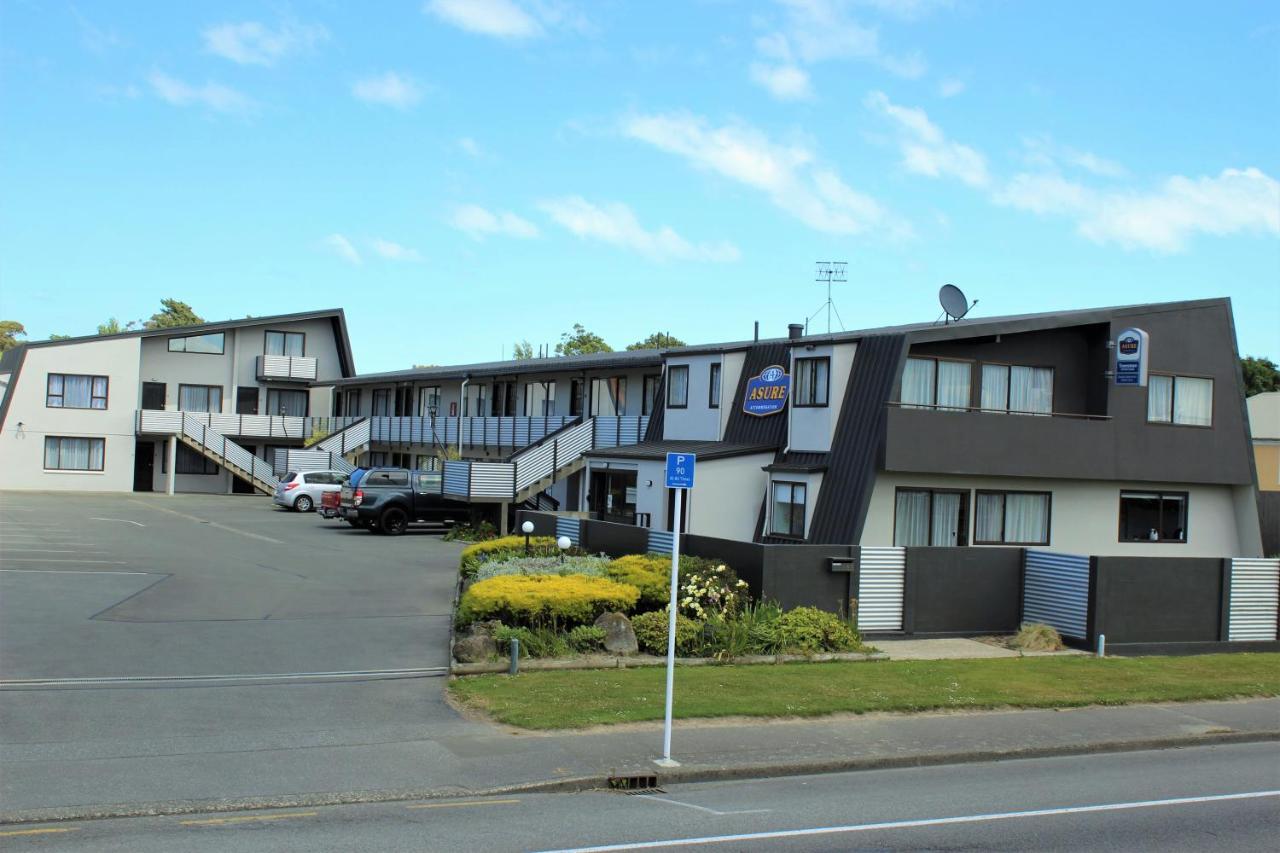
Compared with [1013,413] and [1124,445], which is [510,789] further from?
[1124,445]

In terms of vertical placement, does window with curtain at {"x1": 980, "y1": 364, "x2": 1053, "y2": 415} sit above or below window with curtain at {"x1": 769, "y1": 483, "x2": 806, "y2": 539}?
above

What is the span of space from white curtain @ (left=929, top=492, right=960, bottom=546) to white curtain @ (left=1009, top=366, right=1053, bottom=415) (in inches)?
102

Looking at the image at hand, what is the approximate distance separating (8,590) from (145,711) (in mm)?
10272

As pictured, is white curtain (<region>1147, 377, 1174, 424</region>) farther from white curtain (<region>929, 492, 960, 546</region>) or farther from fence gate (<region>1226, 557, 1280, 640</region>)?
fence gate (<region>1226, 557, 1280, 640</region>)

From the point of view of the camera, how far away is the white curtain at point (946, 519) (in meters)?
25.2

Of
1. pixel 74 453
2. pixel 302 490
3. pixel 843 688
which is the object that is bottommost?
→ pixel 843 688

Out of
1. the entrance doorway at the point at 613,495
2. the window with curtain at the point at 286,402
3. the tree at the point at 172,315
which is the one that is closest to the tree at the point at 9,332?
the tree at the point at 172,315

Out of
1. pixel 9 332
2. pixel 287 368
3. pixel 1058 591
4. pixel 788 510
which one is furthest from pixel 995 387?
pixel 9 332

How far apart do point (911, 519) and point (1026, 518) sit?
3.10m

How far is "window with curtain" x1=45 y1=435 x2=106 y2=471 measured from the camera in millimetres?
54156

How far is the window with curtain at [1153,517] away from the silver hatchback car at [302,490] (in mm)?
29677

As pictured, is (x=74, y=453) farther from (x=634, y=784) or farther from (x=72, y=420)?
(x=634, y=784)

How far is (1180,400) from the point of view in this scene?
27.6 metres

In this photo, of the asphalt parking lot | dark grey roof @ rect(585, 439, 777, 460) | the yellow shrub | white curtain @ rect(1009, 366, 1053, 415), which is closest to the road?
the asphalt parking lot
